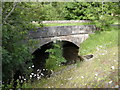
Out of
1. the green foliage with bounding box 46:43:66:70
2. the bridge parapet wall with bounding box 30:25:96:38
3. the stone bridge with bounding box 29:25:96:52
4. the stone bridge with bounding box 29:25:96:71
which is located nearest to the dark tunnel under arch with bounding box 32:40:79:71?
the stone bridge with bounding box 29:25:96:71

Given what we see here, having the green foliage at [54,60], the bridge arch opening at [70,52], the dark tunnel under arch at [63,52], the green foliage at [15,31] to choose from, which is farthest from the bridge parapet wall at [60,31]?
the green foliage at [15,31]

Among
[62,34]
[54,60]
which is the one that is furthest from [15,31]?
[62,34]

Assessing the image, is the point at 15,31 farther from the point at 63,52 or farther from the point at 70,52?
the point at 70,52

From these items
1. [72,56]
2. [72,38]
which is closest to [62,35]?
[72,38]

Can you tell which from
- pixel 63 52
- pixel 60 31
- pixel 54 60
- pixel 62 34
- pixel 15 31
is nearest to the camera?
pixel 15 31

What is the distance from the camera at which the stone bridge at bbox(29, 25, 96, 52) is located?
12970 millimetres

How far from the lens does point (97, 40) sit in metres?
16.4

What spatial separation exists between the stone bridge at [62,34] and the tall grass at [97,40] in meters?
0.61

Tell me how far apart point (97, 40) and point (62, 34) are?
447cm

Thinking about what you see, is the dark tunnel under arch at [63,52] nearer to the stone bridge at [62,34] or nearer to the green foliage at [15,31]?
the stone bridge at [62,34]

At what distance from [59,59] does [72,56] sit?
3582 mm

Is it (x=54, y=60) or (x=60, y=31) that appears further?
(x=60, y=31)

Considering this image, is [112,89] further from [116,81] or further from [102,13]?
[102,13]

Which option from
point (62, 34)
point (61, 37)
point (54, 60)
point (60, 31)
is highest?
point (60, 31)
